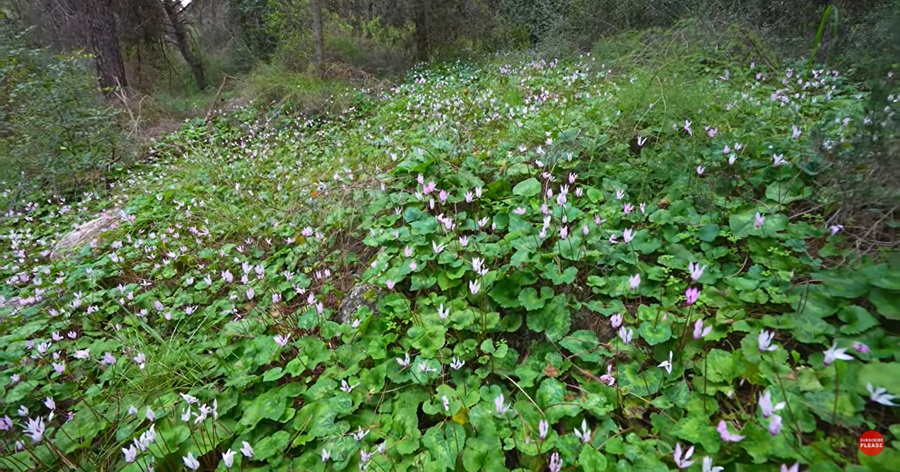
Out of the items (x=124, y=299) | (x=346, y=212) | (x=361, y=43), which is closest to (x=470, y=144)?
(x=346, y=212)

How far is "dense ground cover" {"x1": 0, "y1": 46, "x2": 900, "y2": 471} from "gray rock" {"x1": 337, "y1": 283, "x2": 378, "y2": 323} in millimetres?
19

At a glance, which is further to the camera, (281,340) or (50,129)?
(50,129)

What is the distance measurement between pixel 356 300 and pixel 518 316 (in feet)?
3.49

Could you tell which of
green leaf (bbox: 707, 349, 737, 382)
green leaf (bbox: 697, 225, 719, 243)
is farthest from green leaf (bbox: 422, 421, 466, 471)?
green leaf (bbox: 697, 225, 719, 243)

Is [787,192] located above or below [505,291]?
above

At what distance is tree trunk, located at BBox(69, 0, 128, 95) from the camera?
28.8ft

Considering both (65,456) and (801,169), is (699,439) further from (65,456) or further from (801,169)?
(65,456)

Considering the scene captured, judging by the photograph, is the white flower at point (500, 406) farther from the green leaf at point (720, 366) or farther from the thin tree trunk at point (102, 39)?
the thin tree trunk at point (102, 39)

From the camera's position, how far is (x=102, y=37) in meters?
9.10

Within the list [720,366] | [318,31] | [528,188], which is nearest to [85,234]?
[528,188]

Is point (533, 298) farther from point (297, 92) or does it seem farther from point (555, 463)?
point (297, 92)

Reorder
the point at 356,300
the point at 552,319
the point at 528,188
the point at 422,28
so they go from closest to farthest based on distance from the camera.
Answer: the point at 552,319 → the point at 356,300 → the point at 528,188 → the point at 422,28

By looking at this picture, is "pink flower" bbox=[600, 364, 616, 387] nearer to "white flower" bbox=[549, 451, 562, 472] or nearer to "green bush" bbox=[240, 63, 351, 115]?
"white flower" bbox=[549, 451, 562, 472]

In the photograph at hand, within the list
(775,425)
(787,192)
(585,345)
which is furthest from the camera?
(787,192)
